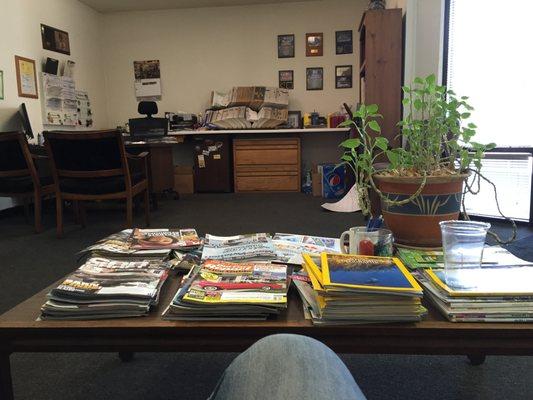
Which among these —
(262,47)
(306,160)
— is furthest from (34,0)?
(306,160)

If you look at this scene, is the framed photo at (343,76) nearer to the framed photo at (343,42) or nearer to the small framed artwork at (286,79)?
the framed photo at (343,42)

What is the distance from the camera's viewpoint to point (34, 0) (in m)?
4.98

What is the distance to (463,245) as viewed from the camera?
97 cm

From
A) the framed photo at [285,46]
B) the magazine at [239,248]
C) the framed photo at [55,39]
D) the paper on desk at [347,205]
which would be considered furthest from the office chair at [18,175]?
the framed photo at [285,46]

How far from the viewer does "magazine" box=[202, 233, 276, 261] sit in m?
1.16

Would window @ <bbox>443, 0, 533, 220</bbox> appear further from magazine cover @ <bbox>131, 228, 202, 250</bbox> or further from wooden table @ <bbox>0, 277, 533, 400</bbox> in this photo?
wooden table @ <bbox>0, 277, 533, 400</bbox>

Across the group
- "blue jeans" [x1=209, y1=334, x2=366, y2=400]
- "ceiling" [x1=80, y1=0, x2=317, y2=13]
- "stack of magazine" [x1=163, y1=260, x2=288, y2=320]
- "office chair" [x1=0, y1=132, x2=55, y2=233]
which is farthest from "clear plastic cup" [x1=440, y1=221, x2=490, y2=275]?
"ceiling" [x1=80, y1=0, x2=317, y2=13]

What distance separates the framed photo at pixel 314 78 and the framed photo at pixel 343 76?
0.21 meters

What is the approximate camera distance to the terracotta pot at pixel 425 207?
1.13m

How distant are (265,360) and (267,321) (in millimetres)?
197

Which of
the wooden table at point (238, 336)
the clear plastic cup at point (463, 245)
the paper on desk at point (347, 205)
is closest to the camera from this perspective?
the wooden table at point (238, 336)

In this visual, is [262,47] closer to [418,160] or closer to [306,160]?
[306,160]

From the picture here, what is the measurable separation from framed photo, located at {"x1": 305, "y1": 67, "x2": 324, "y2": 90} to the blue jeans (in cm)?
598

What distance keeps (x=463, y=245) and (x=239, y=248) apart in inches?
22.3
